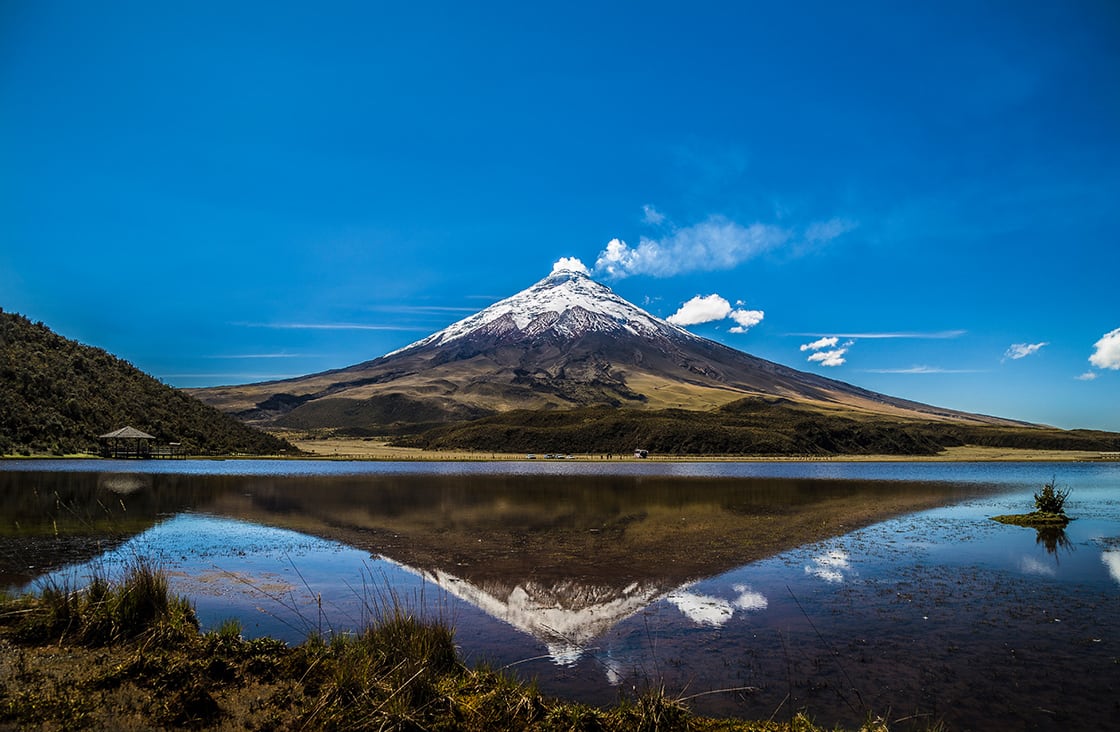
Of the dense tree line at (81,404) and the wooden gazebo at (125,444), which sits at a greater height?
the dense tree line at (81,404)

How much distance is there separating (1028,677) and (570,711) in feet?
22.2

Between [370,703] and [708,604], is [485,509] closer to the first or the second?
[708,604]

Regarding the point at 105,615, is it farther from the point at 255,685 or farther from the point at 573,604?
the point at 573,604

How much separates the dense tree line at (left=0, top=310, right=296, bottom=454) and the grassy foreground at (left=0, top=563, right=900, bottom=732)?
55451 mm

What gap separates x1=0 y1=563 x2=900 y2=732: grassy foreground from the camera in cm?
571

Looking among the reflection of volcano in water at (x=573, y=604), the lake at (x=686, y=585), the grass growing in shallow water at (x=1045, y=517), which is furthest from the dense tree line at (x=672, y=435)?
the reflection of volcano in water at (x=573, y=604)

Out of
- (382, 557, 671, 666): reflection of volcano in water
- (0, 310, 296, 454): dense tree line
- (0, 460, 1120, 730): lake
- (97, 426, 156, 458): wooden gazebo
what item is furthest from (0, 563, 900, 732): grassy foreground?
(97, 426, 156, 458): wooden gazebo

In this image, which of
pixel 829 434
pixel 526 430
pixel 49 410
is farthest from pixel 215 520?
pixel 829 434

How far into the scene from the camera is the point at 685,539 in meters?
20.3

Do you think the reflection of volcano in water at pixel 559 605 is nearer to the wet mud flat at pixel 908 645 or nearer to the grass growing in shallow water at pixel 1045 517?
the wet mud flat at pixel 908 645

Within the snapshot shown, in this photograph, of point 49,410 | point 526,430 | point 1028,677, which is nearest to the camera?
point 1028,677

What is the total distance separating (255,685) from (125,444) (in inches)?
2516

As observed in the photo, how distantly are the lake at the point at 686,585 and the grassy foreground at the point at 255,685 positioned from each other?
723 mm

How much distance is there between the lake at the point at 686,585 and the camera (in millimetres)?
8227
